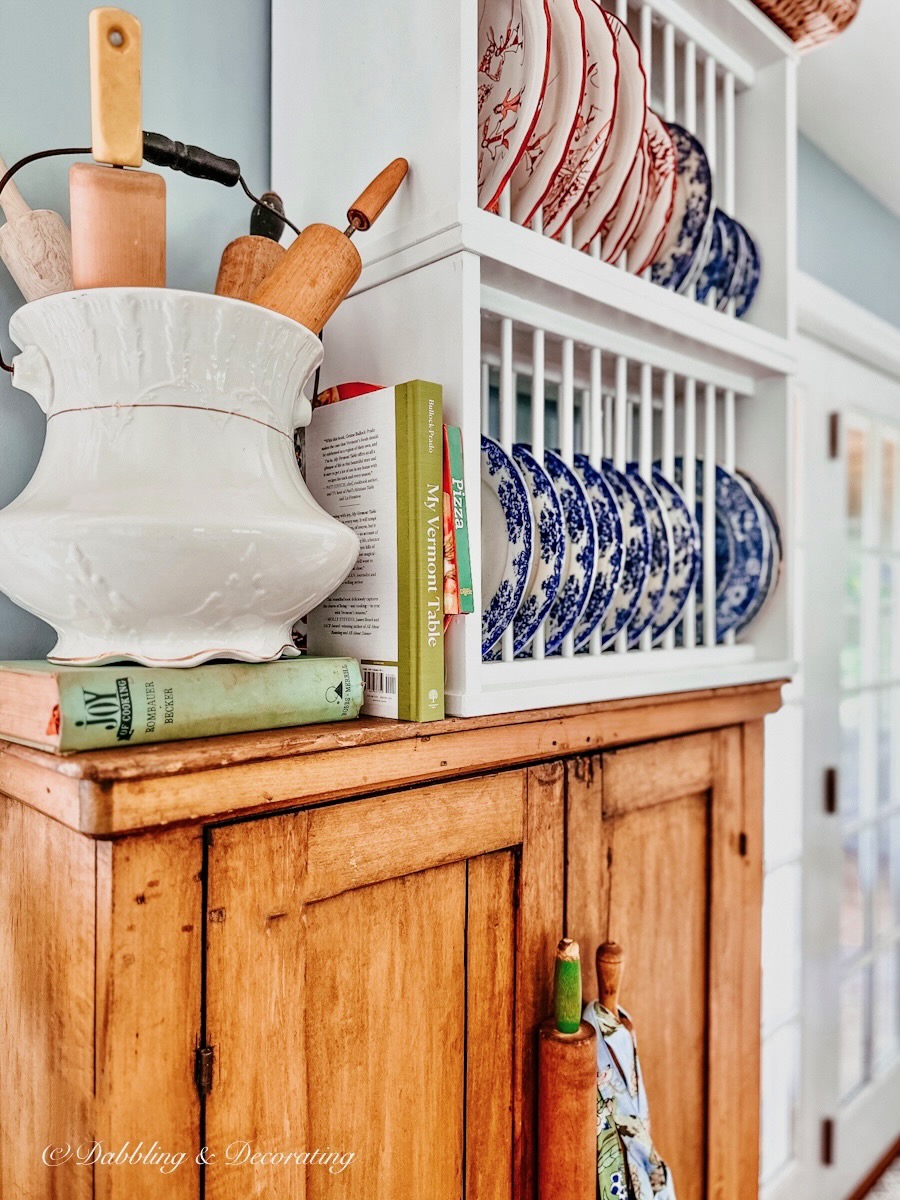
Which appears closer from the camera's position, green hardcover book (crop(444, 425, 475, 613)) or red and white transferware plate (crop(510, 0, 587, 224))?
green hardcover book (crop(444, 425, 475, 613))

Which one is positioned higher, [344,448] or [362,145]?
[362,145]

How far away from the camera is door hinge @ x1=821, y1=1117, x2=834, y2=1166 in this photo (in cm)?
204

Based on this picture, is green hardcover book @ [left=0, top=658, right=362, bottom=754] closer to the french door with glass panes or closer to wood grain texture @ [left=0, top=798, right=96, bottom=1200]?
wood grain texture @ [left=0, top=798, right=96, bottom=1200]

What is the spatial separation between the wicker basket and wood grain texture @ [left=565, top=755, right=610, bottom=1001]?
1.01m

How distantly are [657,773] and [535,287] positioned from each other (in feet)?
1.89

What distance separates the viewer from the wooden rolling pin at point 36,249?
733 mm

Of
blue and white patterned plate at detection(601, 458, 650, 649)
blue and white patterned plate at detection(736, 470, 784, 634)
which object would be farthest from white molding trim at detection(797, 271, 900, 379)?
blue and white patterned plate at detection(601, 458, 650, 649)

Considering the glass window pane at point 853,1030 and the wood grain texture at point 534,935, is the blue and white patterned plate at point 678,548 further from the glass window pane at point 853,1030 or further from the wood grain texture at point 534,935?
the glass window pane at point 853,1030

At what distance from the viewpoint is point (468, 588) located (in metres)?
0.79

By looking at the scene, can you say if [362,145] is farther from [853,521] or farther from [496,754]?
[853,521]

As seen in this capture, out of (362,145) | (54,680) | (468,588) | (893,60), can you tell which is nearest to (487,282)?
(362,145)

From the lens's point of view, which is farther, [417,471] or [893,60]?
[893,60]

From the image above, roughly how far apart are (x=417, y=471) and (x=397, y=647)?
0.16 meters

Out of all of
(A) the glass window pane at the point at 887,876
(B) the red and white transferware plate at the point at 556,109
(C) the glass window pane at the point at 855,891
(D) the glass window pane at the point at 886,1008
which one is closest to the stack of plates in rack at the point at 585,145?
(B) the red and white transferware plate at the point at 556,109
